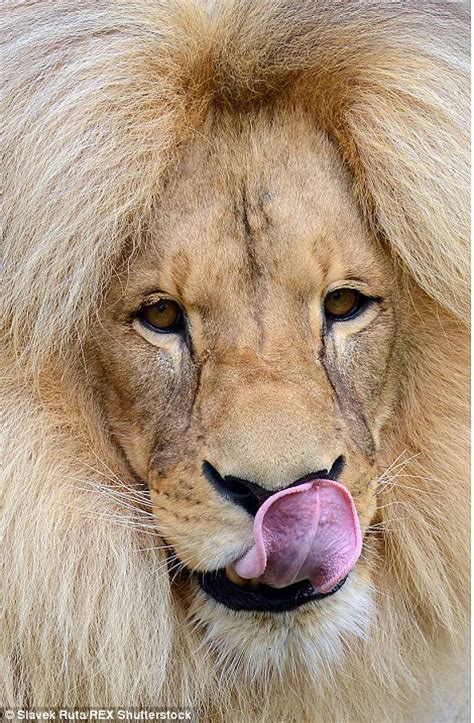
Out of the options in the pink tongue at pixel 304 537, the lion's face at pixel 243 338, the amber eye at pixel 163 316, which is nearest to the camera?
the pink tongue at pixel 304 537

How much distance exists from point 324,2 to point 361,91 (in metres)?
0.17

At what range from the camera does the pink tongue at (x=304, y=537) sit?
154 cm

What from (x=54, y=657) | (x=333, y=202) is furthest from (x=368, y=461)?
(x=54, y=657)

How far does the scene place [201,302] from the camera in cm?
174

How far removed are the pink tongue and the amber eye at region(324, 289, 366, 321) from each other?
35 cm

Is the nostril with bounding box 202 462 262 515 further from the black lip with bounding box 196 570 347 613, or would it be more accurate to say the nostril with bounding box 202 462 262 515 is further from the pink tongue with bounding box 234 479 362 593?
the black lip with bounding box 196 570 347 613

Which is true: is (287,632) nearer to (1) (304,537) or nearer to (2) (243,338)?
(1) (304,537)

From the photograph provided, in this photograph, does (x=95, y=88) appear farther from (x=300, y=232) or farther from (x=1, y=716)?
(x=1, y=716)

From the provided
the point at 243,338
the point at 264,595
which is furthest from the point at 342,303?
the point at 264,595

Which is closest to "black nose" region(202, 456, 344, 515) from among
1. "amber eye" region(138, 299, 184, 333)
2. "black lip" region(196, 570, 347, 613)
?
"black lip" region(196, 570, 347, 613)

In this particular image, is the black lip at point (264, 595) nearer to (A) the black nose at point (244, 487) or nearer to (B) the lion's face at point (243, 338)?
(B) the lion's face at point (243, 338)

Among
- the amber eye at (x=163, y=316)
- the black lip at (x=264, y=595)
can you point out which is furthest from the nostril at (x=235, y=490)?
the amber eye at (x=163, y=316)

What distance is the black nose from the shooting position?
1.55m

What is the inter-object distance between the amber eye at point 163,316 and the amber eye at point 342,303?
0.26 m
